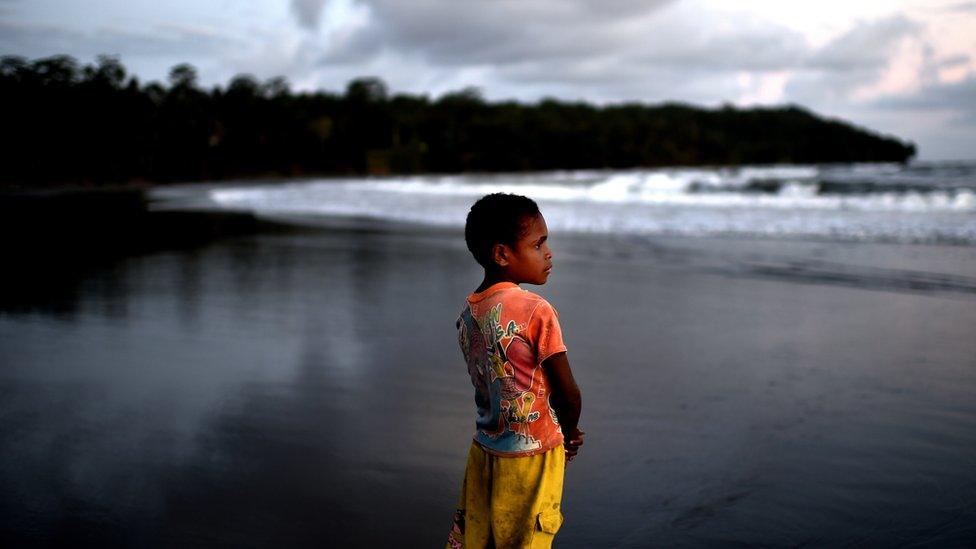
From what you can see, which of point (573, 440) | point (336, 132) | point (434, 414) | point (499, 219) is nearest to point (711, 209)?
point (434, 414)

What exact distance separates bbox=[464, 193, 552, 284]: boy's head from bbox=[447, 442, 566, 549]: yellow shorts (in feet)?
1.53

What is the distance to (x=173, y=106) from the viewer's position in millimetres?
57438

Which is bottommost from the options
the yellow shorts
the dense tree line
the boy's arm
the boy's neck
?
the yellow shorts

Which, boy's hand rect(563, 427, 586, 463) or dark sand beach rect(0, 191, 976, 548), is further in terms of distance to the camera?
dark sand beach rect(0, 191, 976, 548)

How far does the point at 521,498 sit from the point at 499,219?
0.70m

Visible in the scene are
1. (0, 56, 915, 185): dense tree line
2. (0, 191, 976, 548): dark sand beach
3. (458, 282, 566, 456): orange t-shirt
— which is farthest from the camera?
(0, 56, 915, 185): dense tree line

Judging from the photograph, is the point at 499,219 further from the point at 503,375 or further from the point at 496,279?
the point at 503,375

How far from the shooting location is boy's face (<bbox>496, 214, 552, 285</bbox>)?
1.92 metres

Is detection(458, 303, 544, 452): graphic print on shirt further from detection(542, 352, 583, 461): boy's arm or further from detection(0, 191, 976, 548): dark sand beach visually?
detection(0, 191, 976, 548): dark sand beach

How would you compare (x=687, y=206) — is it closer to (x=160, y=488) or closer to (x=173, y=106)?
(x=160, y=488)

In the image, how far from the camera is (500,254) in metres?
1.92

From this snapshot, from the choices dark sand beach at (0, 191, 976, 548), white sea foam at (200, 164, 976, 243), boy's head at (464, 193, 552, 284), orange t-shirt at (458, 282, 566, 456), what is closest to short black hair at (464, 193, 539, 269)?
boy's head at (464, 193, 552, 284)

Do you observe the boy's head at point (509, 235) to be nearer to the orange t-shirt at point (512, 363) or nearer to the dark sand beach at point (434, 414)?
the orange t-shirt at point (512, 363)

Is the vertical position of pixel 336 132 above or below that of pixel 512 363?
above
